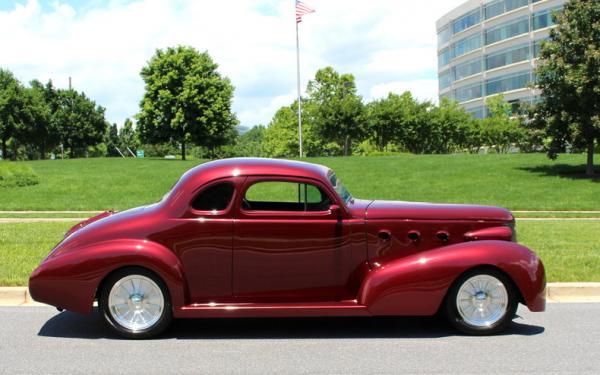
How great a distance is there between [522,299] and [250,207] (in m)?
2.68

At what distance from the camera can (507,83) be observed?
72188 millimetres

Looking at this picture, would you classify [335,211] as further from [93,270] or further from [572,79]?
[572,79]

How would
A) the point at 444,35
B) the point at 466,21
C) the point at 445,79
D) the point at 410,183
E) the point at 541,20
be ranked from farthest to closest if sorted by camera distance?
the point at 445,79
the point at 444,35
the point at 466,21
the point at 541,20
the point at 410,183

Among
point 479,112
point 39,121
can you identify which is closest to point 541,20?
point 479,112

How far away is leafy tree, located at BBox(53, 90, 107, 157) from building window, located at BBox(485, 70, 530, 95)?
1912 inches

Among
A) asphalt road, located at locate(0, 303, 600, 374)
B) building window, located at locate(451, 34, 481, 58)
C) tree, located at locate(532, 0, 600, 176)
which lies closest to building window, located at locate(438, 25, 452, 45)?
building window, located at locate(451, 34, 481, 58)

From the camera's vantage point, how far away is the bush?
23472 mm

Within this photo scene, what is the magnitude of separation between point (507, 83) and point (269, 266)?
7336 centimetres

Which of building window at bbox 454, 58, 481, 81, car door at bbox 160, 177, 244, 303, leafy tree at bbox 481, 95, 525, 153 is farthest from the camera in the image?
building window at bbox 454, 58, 481, 81

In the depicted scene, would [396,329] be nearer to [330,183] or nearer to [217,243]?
[330,183]

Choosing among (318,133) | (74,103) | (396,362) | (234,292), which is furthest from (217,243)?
(74,103)

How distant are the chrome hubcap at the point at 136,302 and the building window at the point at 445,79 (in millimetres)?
87702

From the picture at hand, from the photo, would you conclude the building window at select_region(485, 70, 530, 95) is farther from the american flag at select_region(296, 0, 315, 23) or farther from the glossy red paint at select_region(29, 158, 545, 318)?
the glossy red paint at select_region(29, 158, 545, 318)

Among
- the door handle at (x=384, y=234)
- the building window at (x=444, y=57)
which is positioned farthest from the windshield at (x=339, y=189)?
the building window at (x=444, y=57)
